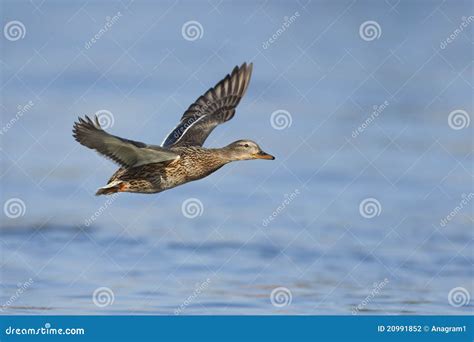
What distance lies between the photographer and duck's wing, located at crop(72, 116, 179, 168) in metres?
11.9

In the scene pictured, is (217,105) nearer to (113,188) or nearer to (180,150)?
(180,150)

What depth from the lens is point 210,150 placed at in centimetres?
1409

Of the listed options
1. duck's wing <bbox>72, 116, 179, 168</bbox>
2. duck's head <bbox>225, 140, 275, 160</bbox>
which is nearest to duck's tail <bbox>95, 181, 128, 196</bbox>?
duck's wing <bbox>72, 116, 179, 168</bbox>

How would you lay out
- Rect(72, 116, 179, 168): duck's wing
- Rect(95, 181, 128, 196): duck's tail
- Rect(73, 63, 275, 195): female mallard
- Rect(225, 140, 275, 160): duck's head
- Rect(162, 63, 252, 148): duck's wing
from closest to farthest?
Rect(72, 116, 179, 168): duck's wing < Rect(73, 63, 275, 195): female mallard < Rect(95, 181, 128, 196): duck's tail < Rect(225, 140, 275, 160): duck's head < Rect(162, 63, 252, 148): duck's wing

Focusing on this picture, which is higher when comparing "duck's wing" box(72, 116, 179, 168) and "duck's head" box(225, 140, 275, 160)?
"duck's head" box(225, 140, 275, 160)

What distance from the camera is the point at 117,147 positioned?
499 inches

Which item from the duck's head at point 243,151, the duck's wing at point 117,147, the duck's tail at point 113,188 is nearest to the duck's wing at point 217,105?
the duck's head at point 243,151

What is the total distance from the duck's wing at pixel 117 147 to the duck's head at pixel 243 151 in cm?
90

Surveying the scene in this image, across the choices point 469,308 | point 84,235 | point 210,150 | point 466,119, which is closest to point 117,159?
point 210,150

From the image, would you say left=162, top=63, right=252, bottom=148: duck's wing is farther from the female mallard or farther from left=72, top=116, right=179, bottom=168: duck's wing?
left=72, top=116, right=179, bottom=168: duck's wing

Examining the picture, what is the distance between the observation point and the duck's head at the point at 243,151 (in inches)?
556

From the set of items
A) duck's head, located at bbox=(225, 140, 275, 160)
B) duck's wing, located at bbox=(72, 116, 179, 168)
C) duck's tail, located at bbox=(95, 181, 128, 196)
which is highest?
duck's head, located at bbox=(225, 140, 275, 160)

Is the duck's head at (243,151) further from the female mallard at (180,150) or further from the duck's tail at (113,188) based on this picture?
the duck's tail at (113,188)

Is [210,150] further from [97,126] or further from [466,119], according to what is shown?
[466,119]
